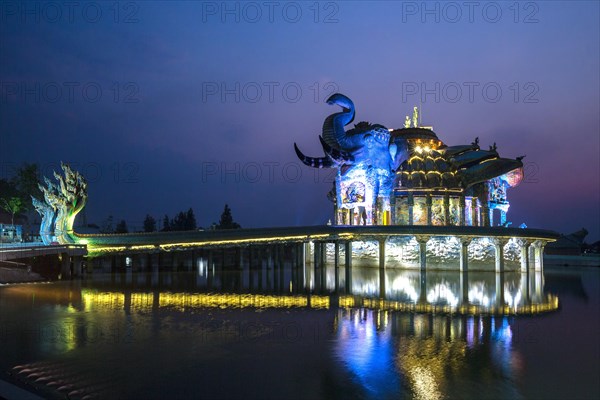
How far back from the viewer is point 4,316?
19.0 metres

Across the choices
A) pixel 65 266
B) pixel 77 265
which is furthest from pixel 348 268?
pixel 65 266

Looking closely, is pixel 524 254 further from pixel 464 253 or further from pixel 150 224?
pixel 150 224

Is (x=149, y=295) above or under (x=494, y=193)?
under

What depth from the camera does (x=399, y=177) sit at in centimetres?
4566

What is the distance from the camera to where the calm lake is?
11.1 metres

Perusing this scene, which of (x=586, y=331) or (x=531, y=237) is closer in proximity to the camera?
(x=586, y=331)

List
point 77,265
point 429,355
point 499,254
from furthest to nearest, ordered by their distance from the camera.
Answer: point 499,254 < point 77,265 < point 429,355

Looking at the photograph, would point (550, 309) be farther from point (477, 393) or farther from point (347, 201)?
point (347, 201)

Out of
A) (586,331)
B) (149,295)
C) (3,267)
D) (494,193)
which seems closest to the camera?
(586,331)

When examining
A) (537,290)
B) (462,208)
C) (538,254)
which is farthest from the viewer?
(462,208)

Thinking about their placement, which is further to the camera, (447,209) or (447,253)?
(447,209)

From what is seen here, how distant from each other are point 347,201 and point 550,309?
23501 millimetres

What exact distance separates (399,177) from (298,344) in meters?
32.2

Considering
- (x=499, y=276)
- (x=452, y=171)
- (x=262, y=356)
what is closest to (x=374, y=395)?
(x=262, y=356)
